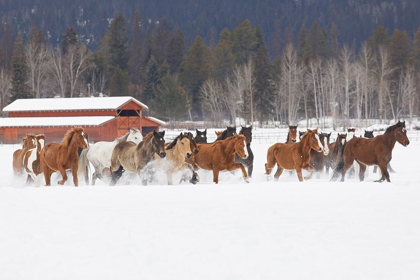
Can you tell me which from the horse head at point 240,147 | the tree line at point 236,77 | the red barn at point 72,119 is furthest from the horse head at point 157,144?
the tree line at point 236,77

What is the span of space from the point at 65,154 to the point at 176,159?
Result: 2.73 metres

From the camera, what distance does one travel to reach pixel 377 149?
44.1 ft

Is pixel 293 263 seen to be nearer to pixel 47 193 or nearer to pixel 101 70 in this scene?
pixel 47 193

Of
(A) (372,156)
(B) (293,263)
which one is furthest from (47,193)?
(A) (372,156)

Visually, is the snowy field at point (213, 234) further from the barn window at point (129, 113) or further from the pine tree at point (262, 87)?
the pine tree at point (262, 87)

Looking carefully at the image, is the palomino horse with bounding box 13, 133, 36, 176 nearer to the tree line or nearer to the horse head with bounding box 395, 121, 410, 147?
the horse head with bounding box 395, 121, 410, 147

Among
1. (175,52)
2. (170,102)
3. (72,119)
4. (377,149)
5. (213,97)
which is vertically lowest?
(377,149)

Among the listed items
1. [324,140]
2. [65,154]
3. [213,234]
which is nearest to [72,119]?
[324,140]

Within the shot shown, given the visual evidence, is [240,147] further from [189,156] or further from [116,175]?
[116,175]

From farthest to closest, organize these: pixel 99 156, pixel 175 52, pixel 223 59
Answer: pixel 175 52 → pixel 223 59 → pixel 99 156

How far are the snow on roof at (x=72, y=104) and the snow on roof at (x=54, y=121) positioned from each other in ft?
4.67

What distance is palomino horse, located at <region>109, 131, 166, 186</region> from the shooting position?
13312 mm

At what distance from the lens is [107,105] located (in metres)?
49.7

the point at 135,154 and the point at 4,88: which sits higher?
the point at 4,88
